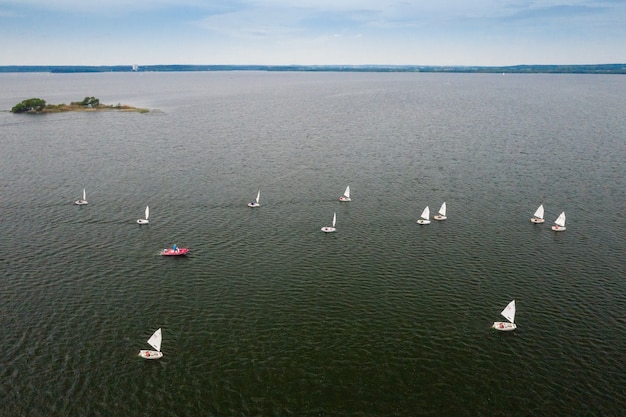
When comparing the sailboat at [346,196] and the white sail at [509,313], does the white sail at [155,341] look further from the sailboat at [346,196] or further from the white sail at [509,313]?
the sailboat at [346,196]

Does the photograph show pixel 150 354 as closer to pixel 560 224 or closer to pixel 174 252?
pixel 174 252

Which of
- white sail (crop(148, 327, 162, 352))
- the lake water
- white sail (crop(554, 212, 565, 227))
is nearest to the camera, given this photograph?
the lake water

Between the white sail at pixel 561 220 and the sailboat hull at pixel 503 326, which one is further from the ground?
the white sail at pixel 561 220

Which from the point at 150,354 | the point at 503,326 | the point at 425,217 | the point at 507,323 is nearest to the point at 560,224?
the point at 425,217

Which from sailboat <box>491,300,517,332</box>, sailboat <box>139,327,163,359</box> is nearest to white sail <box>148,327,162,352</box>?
sailboat <box>139,327,163,359</box>

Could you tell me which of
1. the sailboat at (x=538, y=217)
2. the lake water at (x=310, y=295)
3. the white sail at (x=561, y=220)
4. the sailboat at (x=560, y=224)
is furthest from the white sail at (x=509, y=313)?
the sailboat at (x=538, y=217)

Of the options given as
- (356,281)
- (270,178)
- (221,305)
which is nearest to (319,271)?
(356,281)

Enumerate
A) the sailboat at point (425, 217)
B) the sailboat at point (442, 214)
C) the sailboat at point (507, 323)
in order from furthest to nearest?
the sailboat at point (442, 214)
the sailboat at point (425, 217)
the sailboat at point (507, 323)

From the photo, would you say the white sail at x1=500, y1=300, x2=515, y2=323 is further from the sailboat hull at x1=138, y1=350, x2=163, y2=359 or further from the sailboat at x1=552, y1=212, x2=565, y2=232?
the sailboat hull at x1=138, y1=350, x2=163, y2=359
